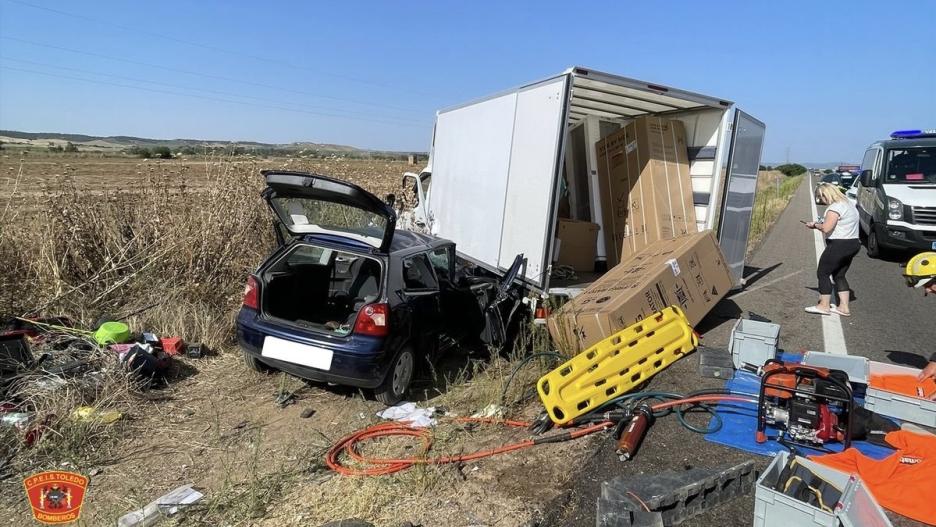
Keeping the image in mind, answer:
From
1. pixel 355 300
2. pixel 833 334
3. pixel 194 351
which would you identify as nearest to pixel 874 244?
pixel 833 334

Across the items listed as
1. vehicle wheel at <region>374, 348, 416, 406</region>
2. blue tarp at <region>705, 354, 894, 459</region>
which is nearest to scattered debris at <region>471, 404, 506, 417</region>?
vehicle wheel at <region>374, 348, 416, 406</region>

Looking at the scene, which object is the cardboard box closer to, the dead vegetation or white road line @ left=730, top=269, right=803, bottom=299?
white road line @ left=730, top=269, right=803, bottom=299

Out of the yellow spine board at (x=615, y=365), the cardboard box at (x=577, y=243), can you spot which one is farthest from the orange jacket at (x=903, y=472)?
the cardboard box at (x=577, y=243)

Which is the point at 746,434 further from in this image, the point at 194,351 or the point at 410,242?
the point at 194,351

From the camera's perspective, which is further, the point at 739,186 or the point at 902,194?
the point at 902,194

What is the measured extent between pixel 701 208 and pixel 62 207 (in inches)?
308

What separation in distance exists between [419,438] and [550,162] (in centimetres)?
284

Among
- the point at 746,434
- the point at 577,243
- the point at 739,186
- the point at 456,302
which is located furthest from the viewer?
the point at 577,243

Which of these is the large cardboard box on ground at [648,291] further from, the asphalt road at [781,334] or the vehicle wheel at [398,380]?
the vehicle wheel at [398,380]

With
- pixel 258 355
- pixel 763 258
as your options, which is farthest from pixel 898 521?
pixel 763 258

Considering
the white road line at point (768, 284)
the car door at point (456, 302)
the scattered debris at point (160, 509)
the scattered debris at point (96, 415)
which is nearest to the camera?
the scattered debris at point (160, 509)

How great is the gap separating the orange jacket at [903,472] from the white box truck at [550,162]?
9.77 feet

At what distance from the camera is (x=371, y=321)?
4.48m

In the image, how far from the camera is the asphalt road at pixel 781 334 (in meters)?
3.25
